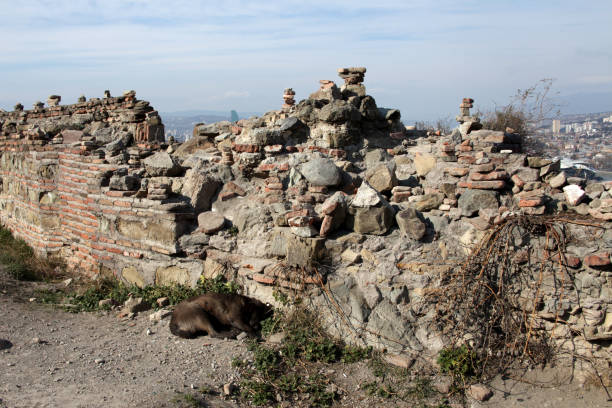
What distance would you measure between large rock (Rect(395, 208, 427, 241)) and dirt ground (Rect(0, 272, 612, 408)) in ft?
4.30

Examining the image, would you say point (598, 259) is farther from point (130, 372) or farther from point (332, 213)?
point (130, 372)

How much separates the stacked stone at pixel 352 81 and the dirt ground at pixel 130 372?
402 centimetres

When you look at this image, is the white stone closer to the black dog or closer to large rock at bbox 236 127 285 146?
the black dog

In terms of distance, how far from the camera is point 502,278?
4.31 metres

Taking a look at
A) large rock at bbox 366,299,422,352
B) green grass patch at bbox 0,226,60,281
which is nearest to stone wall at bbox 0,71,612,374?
large rock at bbox 366,299,422,352

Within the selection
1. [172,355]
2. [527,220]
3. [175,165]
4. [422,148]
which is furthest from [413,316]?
[175,165]

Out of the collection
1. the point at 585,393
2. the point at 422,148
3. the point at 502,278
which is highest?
the point at 422,148

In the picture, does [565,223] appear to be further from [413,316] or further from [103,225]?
[103,225]

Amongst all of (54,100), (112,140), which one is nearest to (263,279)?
(112,140)

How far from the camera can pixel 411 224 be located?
475cm

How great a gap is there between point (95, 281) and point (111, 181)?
1.26 metres

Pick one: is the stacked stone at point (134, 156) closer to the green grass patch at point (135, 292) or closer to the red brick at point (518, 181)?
the green grass patch at point (135, 292)

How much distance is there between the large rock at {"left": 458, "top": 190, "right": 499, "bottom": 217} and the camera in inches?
186

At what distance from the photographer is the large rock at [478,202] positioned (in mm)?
4719
